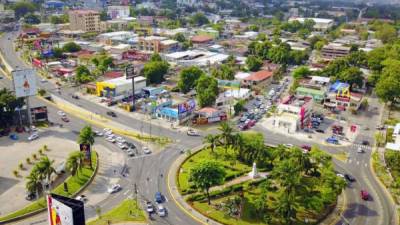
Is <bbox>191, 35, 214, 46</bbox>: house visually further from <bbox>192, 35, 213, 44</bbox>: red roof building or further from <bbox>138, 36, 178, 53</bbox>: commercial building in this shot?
<bbox>138, 36, 178, 53</bbox>: commercial building

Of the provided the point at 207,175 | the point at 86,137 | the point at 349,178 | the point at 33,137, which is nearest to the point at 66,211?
the point at 207,175

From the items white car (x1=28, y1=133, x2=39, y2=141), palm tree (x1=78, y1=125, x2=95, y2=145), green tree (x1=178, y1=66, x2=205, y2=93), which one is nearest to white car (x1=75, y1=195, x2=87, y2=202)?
palm tree (x1=78, y1=125, x2=95, y2=145)

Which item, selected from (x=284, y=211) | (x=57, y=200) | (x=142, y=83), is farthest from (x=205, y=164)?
(x=142, y=83)

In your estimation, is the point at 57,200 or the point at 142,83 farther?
the point at 142,83

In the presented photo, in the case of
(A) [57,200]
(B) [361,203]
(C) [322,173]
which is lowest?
(B) [361,203]

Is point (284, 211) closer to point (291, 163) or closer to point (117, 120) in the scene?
point (291, 163)
